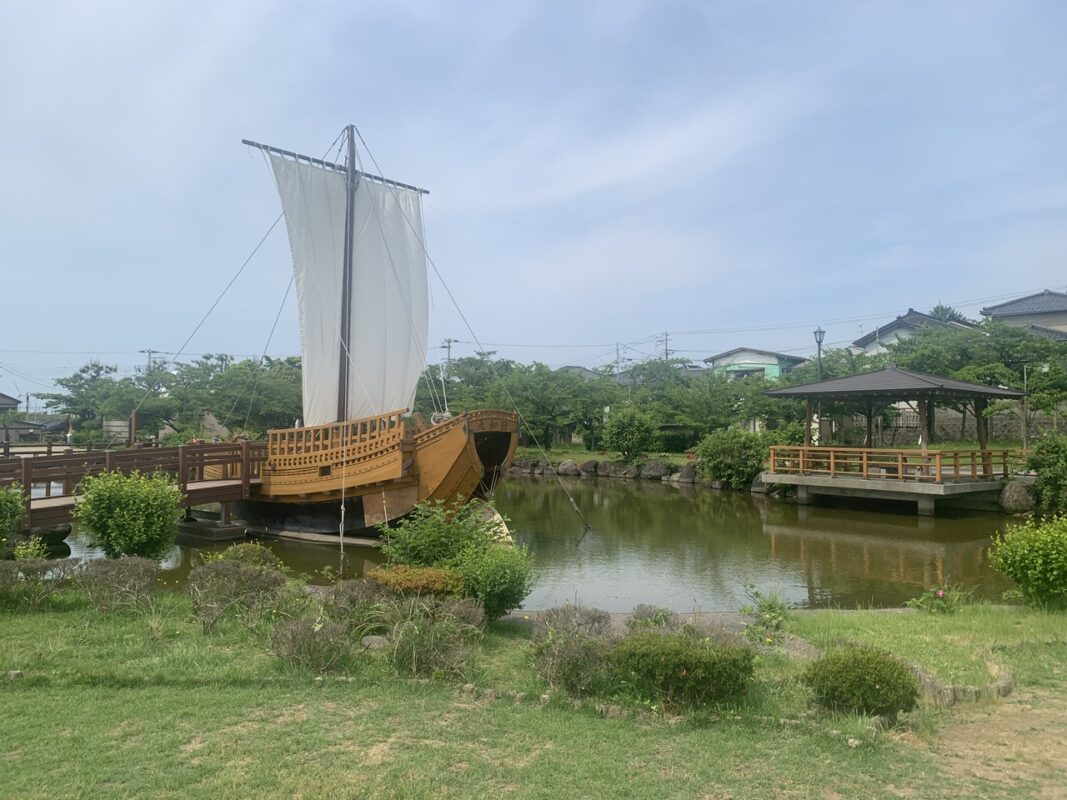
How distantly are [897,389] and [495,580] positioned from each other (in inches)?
558

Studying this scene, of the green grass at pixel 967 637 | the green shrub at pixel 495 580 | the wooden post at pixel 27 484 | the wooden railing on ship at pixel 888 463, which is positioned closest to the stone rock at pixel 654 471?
the wooden railing on ship at pixel 888 463

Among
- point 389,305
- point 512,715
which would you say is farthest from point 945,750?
point 389,305

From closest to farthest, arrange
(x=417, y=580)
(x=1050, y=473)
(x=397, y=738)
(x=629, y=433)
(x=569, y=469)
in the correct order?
(x=397, y=738)
(x=417, y=580)
(x=1050, y=473)
(x=629, y=433)
(x=569, y=469)

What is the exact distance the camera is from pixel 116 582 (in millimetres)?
6848

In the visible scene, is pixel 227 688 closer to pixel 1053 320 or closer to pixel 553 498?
pixel 553 498

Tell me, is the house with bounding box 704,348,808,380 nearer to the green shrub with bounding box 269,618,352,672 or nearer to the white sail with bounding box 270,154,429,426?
the white sail with bounding box 270,154,429,426

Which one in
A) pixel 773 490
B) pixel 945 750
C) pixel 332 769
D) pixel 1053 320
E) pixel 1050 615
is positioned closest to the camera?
pixel 332 769

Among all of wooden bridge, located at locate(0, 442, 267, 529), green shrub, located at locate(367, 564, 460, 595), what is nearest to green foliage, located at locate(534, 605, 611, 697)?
green shrub, located at locate(367, 564, 460, 595)

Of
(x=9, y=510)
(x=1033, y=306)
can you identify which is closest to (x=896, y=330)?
(x=1033, y=306)

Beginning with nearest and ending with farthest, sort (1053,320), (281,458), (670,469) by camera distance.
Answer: (281,458) → (670,469) → (1053,320)

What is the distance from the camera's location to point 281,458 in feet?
48.8

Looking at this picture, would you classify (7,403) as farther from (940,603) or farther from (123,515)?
(940,603)

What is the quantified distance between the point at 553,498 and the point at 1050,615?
55.6 feet

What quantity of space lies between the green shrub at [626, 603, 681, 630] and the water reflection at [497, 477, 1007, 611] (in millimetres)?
2589
